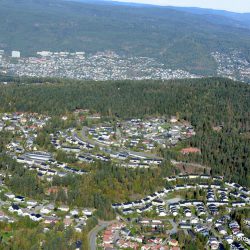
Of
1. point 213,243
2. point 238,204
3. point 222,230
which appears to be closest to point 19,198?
point 213,243

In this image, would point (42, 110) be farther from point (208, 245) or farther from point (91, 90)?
point (208, 245)

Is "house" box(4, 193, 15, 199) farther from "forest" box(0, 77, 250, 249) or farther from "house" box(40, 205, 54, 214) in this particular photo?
"house" box(40, 205, 54, 214)

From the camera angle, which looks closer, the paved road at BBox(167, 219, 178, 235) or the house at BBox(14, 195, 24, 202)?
the paved road at BBox(167, 219, 178, 235)

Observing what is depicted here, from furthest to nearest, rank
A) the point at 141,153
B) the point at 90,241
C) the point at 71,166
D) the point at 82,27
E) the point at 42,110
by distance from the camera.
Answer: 1. the point at 82,27
2. the point at 42,110
3. the point at 141,153
4. the point at 71,166
5. the point at 90,241

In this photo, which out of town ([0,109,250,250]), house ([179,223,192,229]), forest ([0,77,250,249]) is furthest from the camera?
forest ([0,77,250,249])

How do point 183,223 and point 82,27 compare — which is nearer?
point 183,223

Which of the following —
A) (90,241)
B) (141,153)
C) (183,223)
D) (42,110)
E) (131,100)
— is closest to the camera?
(90,241)

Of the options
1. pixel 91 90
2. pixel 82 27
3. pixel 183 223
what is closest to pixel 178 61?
pixel 82 27

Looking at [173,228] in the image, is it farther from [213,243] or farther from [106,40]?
[106,40]

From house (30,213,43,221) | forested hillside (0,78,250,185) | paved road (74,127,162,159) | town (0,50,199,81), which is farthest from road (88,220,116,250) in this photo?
town (0,50,199,81)
